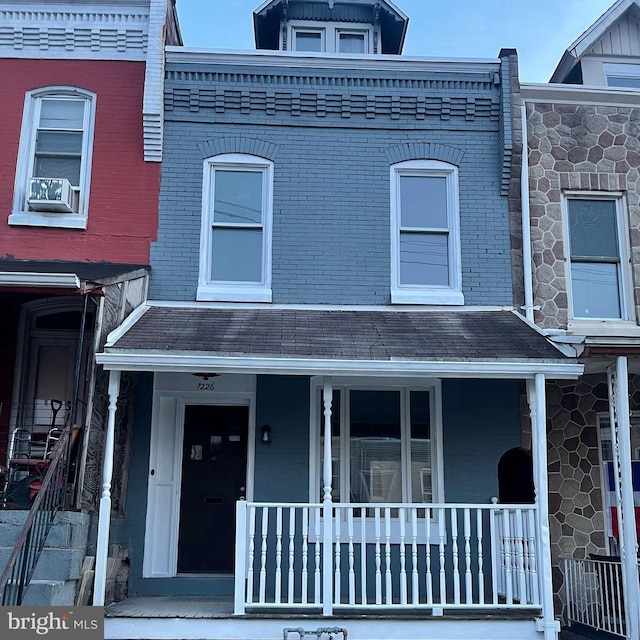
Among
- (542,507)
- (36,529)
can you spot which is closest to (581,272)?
(542,507)

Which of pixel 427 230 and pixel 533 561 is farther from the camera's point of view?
pixel 427 230

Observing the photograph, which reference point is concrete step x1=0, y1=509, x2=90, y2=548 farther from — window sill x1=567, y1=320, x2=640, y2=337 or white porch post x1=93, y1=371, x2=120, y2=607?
window sill x1=567, y1=320, x2=640, y2=337

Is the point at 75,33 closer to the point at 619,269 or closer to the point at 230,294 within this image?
the point at 230,294

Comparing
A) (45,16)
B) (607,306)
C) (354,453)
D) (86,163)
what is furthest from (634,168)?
(45,16)

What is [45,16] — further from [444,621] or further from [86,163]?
[444,621]

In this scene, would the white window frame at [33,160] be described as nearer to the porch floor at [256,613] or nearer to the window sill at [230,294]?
the window sill at [230,294]

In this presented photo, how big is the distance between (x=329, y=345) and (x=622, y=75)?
21.6ft

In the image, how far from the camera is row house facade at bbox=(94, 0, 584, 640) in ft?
25.8

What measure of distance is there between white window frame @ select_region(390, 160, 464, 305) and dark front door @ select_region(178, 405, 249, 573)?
8.22ft

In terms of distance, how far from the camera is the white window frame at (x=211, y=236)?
32.1 feet

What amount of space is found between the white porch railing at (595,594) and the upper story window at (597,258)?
3053 millimetres

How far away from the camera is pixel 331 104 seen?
1038cm

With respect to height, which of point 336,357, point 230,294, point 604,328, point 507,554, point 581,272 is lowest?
point 507,554

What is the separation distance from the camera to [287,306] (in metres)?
9.80
